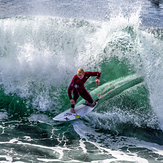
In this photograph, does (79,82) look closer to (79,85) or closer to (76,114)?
(79,85)

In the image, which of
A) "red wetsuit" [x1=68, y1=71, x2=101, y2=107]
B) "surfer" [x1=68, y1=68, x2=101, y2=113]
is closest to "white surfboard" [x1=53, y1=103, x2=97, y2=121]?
"surfer" [x1=68, y1=68, x2=101, y2=113]

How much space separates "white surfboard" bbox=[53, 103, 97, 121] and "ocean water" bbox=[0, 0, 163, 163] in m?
0.25

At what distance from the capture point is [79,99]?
6.95 meters

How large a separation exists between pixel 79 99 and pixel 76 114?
1.14 m

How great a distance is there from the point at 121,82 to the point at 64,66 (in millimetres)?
2401

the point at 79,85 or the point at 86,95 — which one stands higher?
the point at 79,85

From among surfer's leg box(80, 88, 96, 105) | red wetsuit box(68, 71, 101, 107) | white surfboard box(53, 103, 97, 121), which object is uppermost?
red wetsuit box(68, 71, 101, 107)

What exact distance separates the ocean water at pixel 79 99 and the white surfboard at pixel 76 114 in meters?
0.25

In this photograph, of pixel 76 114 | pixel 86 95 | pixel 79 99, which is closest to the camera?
pixel 86 95

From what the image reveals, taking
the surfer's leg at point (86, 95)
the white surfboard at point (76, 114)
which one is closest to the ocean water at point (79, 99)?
the white surfboard at point (76, 114)

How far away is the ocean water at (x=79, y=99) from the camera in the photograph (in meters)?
4.75

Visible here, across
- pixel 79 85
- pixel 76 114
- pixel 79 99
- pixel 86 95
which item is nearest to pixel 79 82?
pixel 79 85

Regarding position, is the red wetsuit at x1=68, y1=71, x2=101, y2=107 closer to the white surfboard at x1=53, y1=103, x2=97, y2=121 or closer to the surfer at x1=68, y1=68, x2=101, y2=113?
the surfer at x1=68, y1=68, x2=101, y2=113

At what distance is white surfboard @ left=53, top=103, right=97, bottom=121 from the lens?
5770 millimetres
